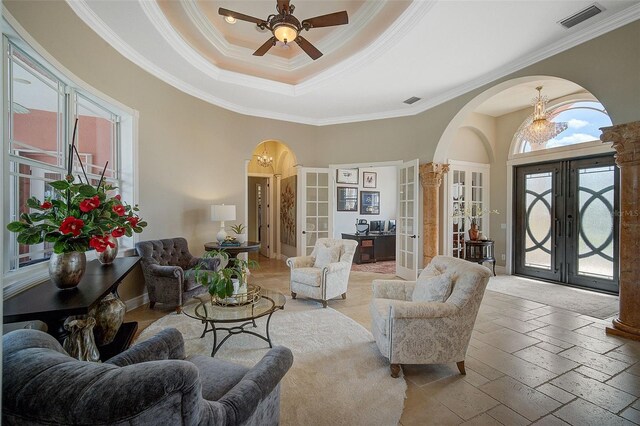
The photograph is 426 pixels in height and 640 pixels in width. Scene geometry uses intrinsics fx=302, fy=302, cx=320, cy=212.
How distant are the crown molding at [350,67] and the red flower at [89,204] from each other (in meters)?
2.23

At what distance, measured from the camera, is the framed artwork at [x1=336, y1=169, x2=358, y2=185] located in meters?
8.09

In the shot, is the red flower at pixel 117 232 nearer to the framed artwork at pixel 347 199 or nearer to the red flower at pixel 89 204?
the red flower at pixel 89 204

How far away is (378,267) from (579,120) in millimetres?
4546

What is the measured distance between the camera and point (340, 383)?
236 centimetres

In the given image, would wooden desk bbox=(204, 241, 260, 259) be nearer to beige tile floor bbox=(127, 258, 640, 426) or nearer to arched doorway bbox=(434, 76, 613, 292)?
beige tile floor bbox=(127, 258, 640, 426)

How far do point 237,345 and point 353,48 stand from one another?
155 inches

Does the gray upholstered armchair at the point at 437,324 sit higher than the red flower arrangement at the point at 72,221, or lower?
lower

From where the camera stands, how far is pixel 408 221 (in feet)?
18.5

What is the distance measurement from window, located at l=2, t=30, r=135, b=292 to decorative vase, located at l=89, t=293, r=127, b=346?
21.9 inches

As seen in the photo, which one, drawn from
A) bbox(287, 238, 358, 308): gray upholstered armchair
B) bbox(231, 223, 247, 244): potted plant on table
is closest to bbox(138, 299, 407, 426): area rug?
bbox(287, 238, 358, 308): gray upholstered armchair

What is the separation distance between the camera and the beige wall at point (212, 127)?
9.87 ft

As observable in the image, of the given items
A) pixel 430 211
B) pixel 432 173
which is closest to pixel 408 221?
pixel 430 211

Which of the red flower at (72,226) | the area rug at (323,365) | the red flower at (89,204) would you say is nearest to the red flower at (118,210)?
the red flower at (89,204)

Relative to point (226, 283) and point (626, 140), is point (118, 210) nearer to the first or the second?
point (226, 283)
